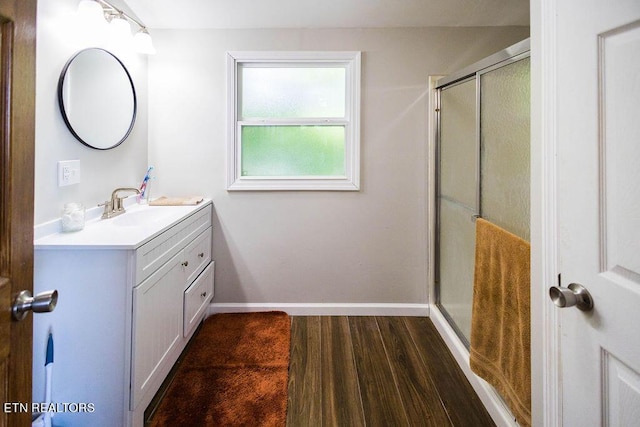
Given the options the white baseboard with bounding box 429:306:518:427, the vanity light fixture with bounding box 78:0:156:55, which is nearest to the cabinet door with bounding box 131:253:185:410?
the vanity light fixture with bounding box 78:0:156:55

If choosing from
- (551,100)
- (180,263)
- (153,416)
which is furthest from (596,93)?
(153,416)

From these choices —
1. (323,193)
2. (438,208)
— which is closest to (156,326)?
(323,193)

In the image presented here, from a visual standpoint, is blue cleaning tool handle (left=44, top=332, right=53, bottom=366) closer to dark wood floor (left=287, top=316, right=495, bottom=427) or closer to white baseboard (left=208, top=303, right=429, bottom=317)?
dark wood floor (left=287, top=316, right=495, bottom=427)

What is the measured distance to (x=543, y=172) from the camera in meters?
0.94

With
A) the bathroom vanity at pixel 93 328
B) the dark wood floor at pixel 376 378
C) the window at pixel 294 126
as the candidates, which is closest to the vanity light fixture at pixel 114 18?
the window at pixel 294 126

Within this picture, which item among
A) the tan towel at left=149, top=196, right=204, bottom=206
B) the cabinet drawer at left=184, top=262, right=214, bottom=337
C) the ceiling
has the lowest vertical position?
the cabinet drawer at left=184, top=262, right=214, bottom=337

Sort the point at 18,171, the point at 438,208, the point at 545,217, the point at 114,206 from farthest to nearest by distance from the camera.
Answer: the point at 438,208, the point at 114,206, the point at 545,217, the point at 18,171

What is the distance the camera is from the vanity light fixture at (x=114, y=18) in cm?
166

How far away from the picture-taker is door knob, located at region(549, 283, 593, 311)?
0.77m

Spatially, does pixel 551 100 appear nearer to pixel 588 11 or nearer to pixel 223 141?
pixel 588 11

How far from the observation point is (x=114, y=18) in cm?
186

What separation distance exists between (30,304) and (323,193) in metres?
1.97

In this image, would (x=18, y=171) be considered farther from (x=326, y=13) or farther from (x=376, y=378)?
(x=326, y=13)

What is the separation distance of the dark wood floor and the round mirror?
172 centimetres
